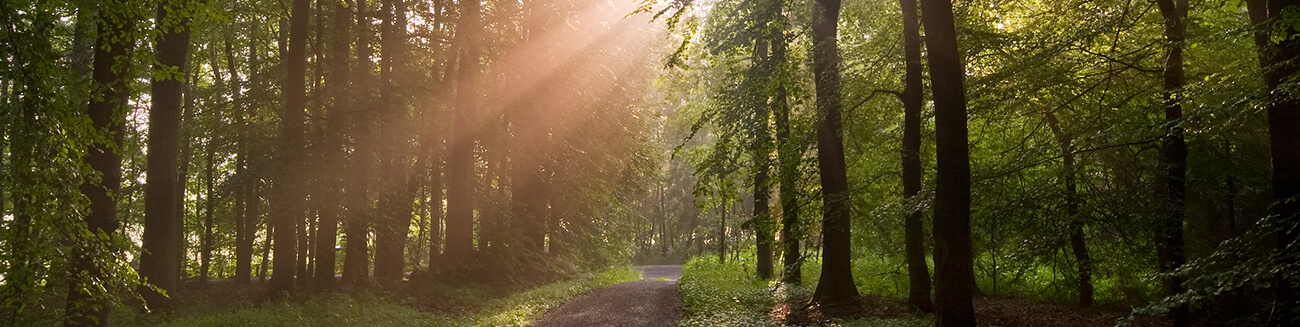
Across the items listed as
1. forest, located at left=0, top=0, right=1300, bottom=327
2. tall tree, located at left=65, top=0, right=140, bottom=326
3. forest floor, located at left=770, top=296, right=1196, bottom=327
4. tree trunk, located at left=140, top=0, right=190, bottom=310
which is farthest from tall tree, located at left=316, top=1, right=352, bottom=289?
forest floor, located at left=770, top=296, right=1196, bottom=327

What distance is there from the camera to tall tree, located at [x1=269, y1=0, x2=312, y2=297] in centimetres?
1605

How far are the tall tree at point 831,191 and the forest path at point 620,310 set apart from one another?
3115 mm

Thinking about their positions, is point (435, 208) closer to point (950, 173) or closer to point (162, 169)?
point (162, 169)

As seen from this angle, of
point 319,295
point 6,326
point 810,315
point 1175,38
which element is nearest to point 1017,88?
point 1175,38

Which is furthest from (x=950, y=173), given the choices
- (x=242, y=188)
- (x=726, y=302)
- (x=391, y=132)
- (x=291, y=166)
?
(x=242, y=188)

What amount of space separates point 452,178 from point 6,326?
38.6 feet

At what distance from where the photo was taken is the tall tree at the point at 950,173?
29.4 feet

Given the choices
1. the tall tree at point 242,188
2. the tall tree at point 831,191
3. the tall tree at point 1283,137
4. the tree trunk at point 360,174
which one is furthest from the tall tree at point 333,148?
the tall tree at point 1283,137

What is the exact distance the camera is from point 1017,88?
11625mm

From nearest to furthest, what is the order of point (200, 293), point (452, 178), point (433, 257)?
point (200, 293) < point (452, 178) < point (433, 257)

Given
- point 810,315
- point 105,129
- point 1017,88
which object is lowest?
point 810,315

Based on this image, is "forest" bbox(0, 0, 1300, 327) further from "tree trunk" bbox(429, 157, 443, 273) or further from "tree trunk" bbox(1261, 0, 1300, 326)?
"tree trunk" bbox(429, 157, 443, 273)

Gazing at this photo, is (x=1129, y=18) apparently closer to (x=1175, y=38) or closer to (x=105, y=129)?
(x=1175, y=38)

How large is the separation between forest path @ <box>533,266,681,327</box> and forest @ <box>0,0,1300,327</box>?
2.40ft
